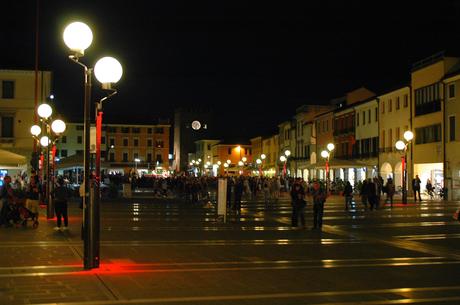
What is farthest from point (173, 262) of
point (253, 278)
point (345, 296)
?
point (345, 296)

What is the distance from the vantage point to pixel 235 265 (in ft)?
43.5

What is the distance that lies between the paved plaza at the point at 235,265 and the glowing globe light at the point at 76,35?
13.3 ft

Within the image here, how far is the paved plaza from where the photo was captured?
9938 millimetres

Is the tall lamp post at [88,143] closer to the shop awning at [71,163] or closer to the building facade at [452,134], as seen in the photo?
the shop awning at [71,163]

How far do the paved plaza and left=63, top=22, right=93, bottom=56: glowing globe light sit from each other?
4061 mm

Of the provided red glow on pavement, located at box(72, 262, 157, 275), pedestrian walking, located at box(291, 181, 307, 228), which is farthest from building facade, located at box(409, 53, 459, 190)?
red glow on pavement, located at box(72, 262, 157, 275)

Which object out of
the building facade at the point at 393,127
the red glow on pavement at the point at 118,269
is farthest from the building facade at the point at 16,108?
the red glow on pavement at the point at 118,269

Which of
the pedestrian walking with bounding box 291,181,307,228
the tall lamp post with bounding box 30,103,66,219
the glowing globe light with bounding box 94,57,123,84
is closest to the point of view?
the glowing globe light with bounding box 94,57,123,84

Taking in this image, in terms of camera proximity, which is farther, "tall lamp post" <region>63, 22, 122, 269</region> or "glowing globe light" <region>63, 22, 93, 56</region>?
"glowing globe light" <region>63, 22, 93, 56</region>

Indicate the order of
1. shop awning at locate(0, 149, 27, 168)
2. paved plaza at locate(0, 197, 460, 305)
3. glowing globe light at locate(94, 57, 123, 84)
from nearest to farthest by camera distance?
paved plaza at locate(0, 197, 460, 305)
glowing globe light at locate(94, 57, 123, 84)
shop awning at locate(0, 149, 27, 168)

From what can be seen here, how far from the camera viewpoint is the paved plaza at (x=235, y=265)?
994 centimetres

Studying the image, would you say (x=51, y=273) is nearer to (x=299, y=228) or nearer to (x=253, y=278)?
(x=253, y=278)

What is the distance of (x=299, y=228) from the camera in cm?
2259

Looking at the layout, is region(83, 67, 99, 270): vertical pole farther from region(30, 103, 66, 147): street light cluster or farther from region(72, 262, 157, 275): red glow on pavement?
region(30, 103, 66, 147): street light cluster
